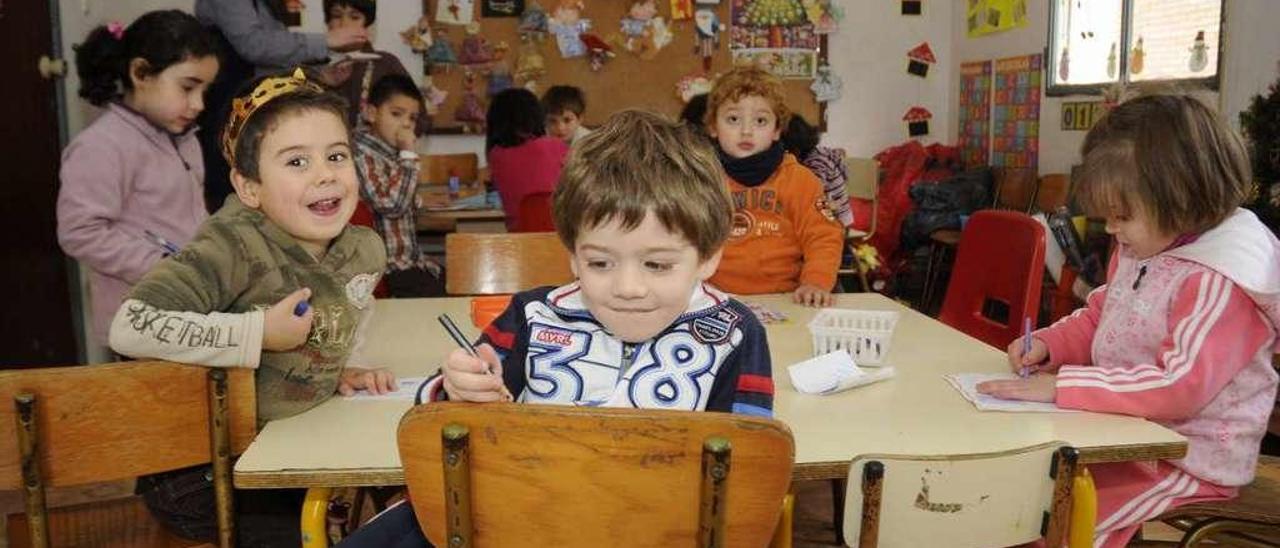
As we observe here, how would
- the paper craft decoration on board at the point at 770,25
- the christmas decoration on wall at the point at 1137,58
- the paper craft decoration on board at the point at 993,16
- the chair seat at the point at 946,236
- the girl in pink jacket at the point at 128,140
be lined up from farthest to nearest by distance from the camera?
the paper craft decoration on board at the point at 770,25 → the paper craft decoration on board at the point at 993,16 → the chair seat at the point at 946,236 → the christmas decoration on wall at the point at 1137,58 → the girl in pink jacket at the point at 128,140

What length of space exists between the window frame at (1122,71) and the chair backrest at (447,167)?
128 inches

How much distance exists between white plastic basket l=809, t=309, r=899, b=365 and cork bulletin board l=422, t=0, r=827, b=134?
4.60 m

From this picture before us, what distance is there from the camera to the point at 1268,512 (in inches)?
68.7

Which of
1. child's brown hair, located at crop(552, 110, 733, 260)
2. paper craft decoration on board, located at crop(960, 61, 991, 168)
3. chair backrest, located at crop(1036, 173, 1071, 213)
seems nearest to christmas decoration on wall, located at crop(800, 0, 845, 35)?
paper craft decoration on board, located at crop(960, 61, 991, 168)

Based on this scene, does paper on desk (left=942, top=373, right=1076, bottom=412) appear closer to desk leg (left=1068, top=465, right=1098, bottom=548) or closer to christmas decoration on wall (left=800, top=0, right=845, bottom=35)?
desk leg (left=1068, top=465, right=1098, bottom=548)

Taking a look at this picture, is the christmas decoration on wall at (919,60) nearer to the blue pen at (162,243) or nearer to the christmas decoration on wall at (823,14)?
the christmas decoration on wall at (823,14)

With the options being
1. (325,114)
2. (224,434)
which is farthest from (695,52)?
(224,434)

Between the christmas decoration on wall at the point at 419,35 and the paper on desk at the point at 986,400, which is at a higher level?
the christmas decoration on wall at the point at 419,35

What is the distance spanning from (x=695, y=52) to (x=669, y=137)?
5227 millimetres

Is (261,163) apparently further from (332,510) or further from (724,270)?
(724,270)

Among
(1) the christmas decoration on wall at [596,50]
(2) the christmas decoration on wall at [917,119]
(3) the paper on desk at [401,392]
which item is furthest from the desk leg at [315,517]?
(2) the christmas decoration on wall at [917,119]

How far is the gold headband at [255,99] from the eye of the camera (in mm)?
1664

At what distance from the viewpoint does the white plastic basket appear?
1737 millimetres

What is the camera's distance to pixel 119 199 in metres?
2.40
